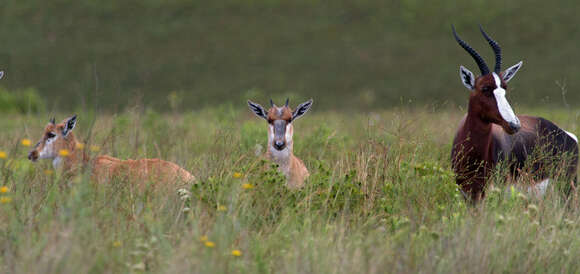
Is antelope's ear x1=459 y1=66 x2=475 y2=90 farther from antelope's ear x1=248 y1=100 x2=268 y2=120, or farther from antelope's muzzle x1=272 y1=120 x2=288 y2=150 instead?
antelope's ear x1=248 y1=100 x2=268 y2=120

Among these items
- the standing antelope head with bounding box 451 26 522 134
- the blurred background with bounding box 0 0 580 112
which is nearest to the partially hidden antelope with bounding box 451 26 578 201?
the standing antelope head with bounding box 451 26 522 134

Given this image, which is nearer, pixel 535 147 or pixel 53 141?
pixel 535 147

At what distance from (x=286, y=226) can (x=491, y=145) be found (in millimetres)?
2815

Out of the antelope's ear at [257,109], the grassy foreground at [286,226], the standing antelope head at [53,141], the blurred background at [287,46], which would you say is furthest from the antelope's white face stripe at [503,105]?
the blurred background at [287,46]

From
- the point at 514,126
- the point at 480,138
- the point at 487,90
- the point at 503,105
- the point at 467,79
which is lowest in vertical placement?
the point at 480,138

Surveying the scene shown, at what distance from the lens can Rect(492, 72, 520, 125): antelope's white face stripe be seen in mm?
6672

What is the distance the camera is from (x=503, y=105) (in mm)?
6820

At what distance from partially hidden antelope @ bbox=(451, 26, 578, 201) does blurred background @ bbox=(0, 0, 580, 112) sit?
1016 inches

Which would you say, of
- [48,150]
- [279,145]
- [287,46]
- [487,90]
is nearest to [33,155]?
[48,150]

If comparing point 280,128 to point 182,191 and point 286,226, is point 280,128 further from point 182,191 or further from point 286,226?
point 286,226

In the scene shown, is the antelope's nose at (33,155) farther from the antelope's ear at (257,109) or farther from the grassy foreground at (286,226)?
the antelope's ear at (257,109)

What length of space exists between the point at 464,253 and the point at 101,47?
42.3 m

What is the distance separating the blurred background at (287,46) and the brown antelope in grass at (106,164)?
25.8 meters

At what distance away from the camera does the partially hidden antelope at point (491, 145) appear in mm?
6898
